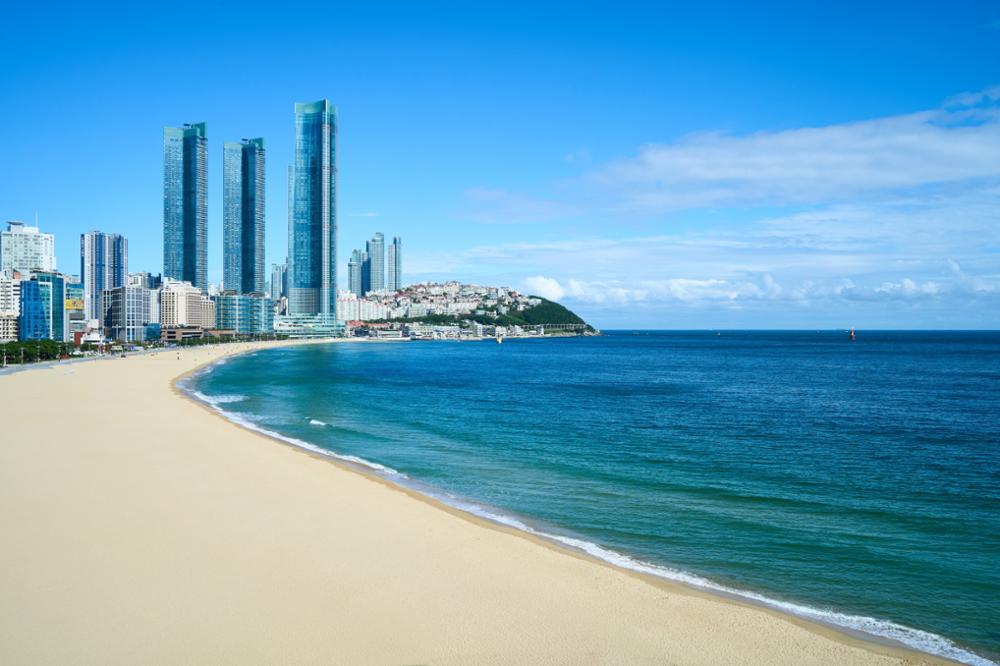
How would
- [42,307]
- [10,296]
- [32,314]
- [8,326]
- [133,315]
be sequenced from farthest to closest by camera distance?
[133,315] → [42,307] → [32,314] → [10,296] → [8,326]

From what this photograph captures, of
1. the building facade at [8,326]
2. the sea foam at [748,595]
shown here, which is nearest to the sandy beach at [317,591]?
the sea foam at [748,595]

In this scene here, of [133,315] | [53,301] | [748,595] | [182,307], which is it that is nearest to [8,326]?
[53,301]

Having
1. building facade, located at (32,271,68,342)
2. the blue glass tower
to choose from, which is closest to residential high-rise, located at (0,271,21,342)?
the blue glass tower

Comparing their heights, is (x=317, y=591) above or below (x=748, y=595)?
above

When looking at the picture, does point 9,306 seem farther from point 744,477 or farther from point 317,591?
point 317,591

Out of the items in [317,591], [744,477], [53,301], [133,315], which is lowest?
[744,477]

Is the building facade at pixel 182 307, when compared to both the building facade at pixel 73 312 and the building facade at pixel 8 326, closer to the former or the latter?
the building facade at pixel 73 312
